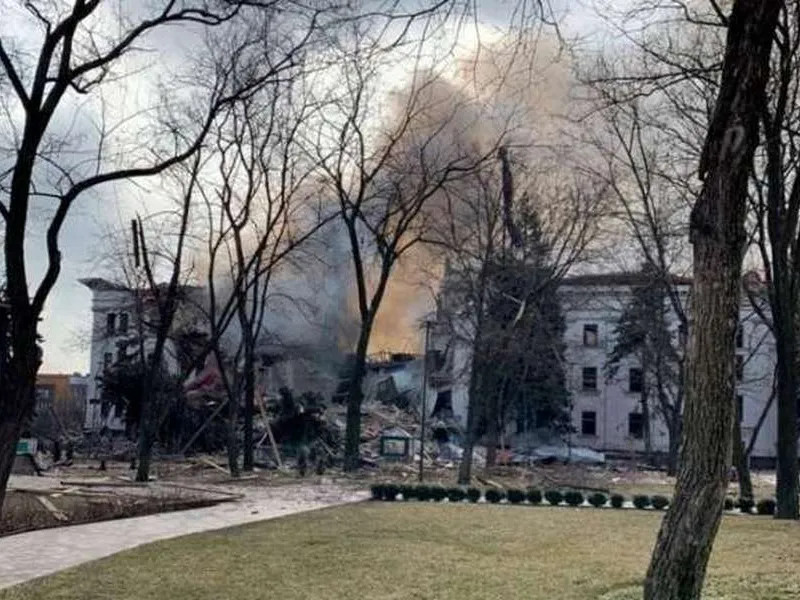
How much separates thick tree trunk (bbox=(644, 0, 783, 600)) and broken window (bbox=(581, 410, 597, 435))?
4716cm

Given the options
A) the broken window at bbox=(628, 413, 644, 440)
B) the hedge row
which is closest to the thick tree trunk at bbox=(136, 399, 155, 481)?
the hedge row

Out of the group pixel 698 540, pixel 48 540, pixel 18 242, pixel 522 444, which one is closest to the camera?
pixel 698 540

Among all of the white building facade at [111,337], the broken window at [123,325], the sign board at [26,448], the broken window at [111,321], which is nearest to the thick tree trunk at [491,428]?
the white building facade at [111,337]

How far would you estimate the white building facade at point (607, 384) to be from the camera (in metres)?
45.6

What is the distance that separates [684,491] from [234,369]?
2521 centimetres

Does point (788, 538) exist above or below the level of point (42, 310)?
below

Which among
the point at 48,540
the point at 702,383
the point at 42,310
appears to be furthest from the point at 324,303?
the point at 702,383

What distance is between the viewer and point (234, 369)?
1163 inches

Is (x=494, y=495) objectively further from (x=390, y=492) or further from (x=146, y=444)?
(x=146, y=444)

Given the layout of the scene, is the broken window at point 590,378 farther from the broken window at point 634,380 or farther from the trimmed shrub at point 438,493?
the trimmed shrub at point 438,493

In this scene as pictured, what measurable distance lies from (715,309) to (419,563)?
5488mm

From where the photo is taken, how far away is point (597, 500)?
1894 centimetres

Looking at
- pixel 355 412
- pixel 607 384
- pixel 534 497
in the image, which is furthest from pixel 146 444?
pixel 607 384

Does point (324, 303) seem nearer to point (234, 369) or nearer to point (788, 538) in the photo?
point (234, 369)
